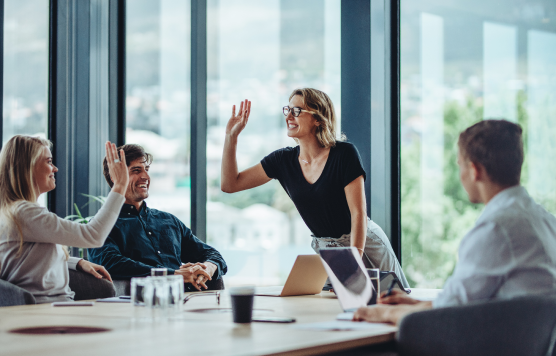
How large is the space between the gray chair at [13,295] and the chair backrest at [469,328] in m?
1.49

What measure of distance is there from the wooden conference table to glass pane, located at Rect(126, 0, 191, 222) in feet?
9.64

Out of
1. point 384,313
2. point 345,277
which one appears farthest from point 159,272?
point 384,313

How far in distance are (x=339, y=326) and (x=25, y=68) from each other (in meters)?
3.73

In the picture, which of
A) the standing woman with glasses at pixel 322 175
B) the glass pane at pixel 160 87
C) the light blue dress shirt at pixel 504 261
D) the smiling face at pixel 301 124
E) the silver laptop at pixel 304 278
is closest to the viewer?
the light blue dress shirt at pixel 504 261

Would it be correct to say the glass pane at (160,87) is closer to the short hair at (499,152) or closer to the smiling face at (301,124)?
the smiling face at (301,124)

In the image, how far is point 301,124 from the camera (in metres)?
3.04

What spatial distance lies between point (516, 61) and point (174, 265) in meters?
2.14

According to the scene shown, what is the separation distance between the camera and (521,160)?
1.63 metres

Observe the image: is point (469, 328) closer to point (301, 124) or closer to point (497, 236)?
point (497, 236)

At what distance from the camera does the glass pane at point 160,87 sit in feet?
15.8

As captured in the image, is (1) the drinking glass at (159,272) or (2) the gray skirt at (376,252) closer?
(1) the drinking glass at (159,272)

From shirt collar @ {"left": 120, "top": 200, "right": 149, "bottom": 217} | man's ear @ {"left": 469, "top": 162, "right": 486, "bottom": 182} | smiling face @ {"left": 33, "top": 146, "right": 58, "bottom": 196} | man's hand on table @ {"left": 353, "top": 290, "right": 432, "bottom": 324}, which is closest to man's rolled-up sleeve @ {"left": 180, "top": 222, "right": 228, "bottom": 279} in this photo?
shirt collar @ {"left": 120, "top": 200, "right": 149, "bottom": 217}

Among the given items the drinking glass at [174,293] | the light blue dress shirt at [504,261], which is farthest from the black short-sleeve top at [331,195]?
the light blue dress shirt at [504,261]

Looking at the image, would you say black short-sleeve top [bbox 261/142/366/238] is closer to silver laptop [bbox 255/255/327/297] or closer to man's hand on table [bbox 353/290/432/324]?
Answer: silver laptop [bbox 255/255/327/297]
